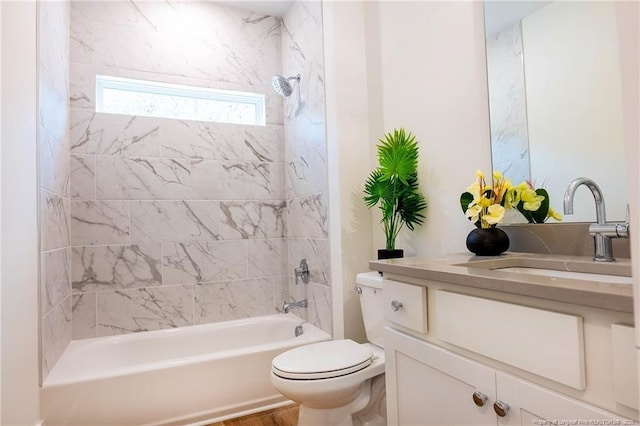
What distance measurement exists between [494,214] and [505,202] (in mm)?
87

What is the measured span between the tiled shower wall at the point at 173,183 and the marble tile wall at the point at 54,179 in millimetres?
128

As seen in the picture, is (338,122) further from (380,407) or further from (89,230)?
(89,230)

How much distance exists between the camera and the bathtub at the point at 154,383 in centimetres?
170

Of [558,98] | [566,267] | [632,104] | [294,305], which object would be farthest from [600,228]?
[294,305]

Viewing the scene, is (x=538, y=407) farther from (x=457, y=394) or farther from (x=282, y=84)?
(x=282, y=84)

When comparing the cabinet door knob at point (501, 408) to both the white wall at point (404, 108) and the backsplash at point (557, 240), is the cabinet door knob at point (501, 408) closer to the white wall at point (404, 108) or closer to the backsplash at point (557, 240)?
the backsplash at point (557, 240)

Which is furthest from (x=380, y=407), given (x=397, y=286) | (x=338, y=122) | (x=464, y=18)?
(x=464, y=18)

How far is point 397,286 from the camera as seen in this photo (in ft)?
3.85

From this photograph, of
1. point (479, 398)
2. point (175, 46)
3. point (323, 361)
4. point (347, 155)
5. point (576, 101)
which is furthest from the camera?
point (175, 46)

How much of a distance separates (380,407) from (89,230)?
2.12 meters

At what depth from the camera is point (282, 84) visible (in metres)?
2.61

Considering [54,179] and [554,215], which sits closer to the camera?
[554,215]

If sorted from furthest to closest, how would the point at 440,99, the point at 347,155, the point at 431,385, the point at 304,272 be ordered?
the point at 304,272 → the point at 347,155 → the point at 440,99 → the point at 431,385

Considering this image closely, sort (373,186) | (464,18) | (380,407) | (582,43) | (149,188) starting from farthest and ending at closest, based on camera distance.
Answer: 1. (149,188)
2. (373,186)
3. (380,407)
4. (464,18)
5. (582,43)
